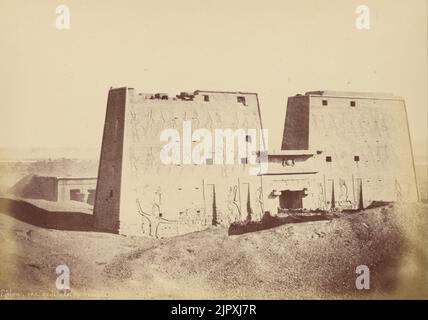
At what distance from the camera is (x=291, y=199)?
1085 inches

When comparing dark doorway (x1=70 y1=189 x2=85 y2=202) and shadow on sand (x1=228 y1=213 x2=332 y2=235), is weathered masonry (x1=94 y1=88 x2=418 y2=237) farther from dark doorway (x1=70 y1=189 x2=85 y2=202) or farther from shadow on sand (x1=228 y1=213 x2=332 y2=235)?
dark doorway (x1=70 y1=189 x2=85 y2=202)

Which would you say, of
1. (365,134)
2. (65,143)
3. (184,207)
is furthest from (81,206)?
(365,134)

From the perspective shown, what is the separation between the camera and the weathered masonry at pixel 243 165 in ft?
82.0

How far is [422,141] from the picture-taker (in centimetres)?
2611

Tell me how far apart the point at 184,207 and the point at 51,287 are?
4559 mm

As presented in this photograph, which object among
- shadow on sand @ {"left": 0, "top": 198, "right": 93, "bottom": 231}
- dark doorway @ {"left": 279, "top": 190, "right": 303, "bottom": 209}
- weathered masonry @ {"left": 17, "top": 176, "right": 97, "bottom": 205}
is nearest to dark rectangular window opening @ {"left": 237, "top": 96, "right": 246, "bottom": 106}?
dark doorway @ {"left": 279, "top": 190, "right": 303, "bottom": 209}

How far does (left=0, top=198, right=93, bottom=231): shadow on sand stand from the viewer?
1011 inches

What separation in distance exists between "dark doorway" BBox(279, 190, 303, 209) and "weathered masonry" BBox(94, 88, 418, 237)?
0.03 meters

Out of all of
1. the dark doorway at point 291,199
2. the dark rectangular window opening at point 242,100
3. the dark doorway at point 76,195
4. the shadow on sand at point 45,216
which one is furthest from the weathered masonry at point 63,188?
the dark rectangular window opening at point 242,100

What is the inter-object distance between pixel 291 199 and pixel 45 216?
738cm

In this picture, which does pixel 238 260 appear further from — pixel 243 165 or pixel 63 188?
pixel 63 188
